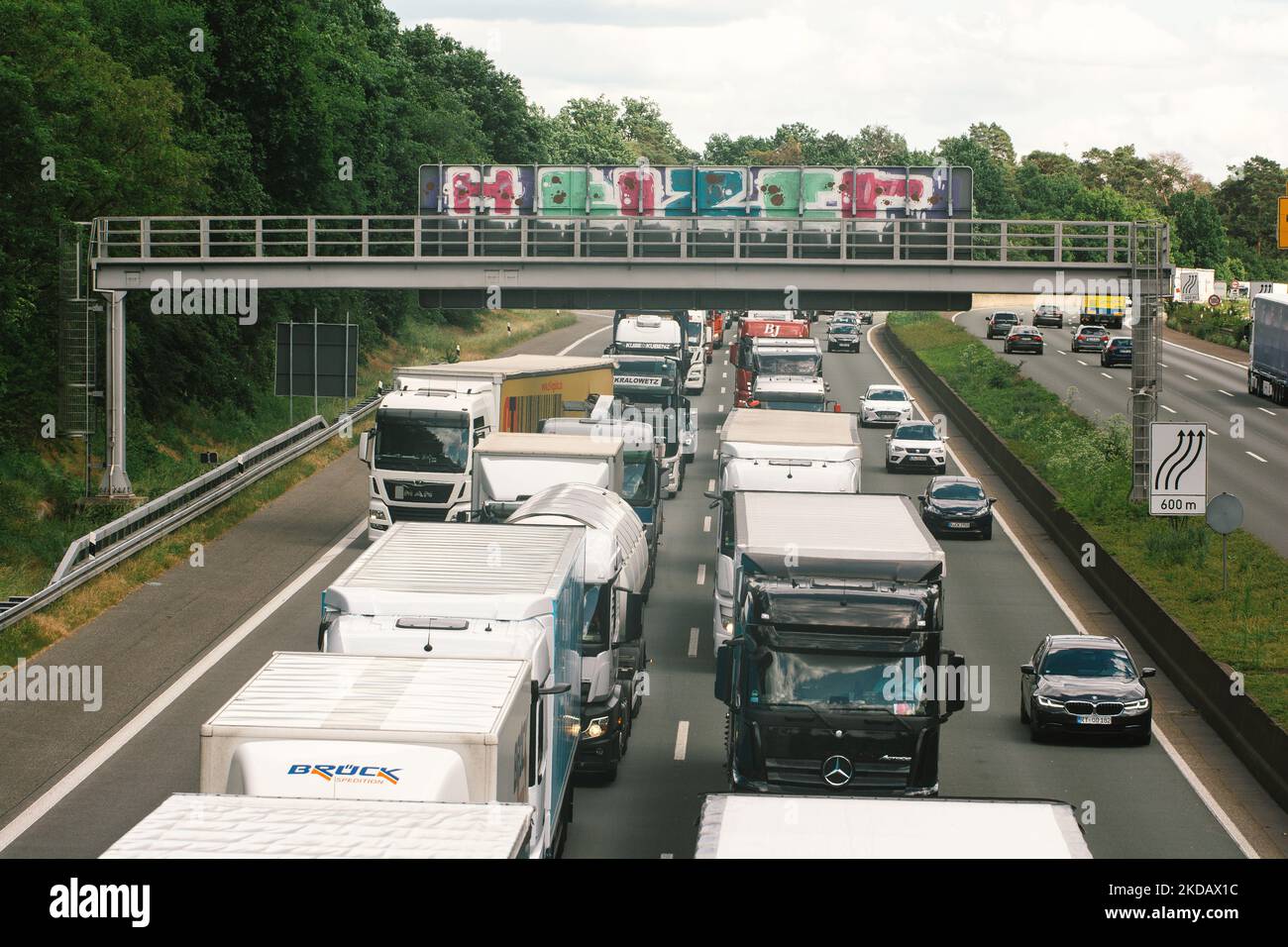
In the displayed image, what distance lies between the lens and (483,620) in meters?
16.8

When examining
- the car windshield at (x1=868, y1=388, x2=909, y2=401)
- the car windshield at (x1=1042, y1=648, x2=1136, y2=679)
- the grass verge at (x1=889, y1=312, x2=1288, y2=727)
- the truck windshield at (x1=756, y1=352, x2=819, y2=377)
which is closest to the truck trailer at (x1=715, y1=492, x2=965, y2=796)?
the car windshield at (x1=1042, y1=648, x2=1136, y2=679)

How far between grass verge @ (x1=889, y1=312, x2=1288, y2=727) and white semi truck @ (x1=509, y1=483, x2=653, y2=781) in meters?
9.08

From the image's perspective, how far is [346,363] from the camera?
4509 cm

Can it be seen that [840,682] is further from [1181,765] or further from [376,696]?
[1181,765]

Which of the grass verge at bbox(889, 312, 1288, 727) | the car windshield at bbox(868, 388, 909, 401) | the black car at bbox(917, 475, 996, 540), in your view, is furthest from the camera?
the car windshield at bbox(868, 388, 909, 401)

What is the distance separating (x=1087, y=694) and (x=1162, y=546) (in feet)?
42.0

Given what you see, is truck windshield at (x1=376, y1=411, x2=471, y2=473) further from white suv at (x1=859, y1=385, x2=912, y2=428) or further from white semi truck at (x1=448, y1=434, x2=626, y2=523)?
white suv at (x1=859, y1=385, x2=912, y2=428)

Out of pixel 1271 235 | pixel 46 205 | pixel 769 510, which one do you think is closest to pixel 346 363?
pixel 46 205

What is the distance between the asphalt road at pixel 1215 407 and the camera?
46.9 metres

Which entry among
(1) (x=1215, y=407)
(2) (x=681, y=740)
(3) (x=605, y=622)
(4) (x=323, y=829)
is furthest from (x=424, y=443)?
(1) (x=1215, y=407)

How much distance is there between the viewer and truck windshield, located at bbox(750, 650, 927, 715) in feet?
61.7

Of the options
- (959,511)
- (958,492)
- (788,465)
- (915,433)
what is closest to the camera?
(788,465)

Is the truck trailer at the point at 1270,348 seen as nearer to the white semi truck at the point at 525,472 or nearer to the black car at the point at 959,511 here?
the black car at the point at 959,511
